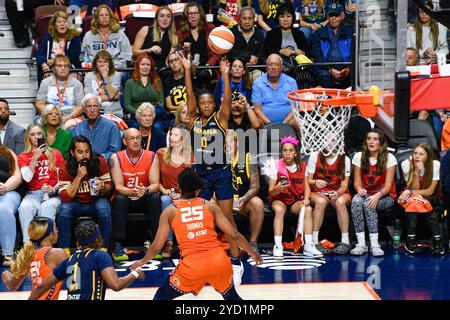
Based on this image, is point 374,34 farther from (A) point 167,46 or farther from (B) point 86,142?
(A) point 167,46

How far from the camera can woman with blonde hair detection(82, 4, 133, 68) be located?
13.8 m

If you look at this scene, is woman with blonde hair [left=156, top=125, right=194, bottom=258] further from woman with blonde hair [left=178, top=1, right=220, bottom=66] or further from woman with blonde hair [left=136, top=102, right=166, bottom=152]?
woman with blonde hair [left=178, top=1, right=220, bottom=66]

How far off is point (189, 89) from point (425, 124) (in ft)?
11.9

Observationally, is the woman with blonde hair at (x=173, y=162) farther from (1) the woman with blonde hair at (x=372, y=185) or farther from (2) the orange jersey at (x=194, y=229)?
(2) the orange jersey at (x=194, y=229)

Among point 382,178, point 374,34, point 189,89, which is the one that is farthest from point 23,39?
point 374,34

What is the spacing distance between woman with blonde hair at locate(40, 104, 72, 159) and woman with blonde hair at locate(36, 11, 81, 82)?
1.48 m

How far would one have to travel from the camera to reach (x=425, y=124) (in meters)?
13.0

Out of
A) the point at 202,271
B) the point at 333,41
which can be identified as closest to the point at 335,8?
the point at 333,41

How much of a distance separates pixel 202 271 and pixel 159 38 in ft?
20.0

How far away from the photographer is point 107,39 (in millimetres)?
13836

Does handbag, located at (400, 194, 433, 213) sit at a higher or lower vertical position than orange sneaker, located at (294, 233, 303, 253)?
higher

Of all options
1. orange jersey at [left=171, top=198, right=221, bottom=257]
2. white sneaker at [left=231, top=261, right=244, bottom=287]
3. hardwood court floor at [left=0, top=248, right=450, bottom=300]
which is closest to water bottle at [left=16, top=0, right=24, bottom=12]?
hardwood court floor at [left=0, top=248, right=450, bottom=300]

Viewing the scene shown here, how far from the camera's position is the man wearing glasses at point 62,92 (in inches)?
512

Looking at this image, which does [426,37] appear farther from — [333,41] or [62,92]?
[62,92]
